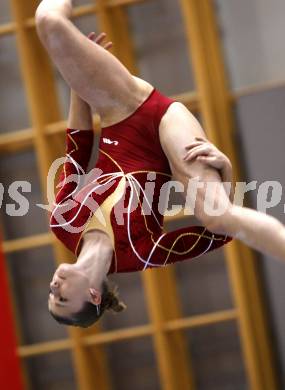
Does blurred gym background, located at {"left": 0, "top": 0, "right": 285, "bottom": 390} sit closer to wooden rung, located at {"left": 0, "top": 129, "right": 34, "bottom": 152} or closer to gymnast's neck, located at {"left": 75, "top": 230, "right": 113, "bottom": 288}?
wooden rung, located at {"left": 0, "top": 129, "right": 34, "bottom": 152}

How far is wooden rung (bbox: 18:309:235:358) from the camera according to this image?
438 cm

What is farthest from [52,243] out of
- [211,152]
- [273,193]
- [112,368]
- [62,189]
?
[211,152]

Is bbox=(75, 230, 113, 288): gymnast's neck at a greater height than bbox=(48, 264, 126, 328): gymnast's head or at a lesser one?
greater

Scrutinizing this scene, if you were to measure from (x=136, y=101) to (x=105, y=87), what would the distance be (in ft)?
0.39

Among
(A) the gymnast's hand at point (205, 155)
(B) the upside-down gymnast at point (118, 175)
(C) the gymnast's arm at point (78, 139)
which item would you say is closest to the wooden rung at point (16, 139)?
(C) the gymnast's arm at point (78, 139)

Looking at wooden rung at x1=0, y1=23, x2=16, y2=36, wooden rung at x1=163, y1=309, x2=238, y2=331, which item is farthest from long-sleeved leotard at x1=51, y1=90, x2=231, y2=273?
wooden rung at x1=0, y1=23, x2=16, y2=36

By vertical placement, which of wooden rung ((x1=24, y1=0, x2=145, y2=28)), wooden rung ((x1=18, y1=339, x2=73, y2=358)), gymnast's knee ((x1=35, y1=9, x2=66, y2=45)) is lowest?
wooden rung ((x1=18, y1=339, x2=73, y2=358))

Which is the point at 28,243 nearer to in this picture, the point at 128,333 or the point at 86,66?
the point at 128,333

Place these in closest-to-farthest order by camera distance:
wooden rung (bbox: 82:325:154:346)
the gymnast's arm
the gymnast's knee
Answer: the gymnast's knee → the gymnast's arm → wooden rung (bbox: 82:325:154:346)

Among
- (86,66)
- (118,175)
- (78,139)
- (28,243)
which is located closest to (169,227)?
(28,243)

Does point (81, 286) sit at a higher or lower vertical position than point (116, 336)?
higher

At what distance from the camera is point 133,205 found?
2.71 metres

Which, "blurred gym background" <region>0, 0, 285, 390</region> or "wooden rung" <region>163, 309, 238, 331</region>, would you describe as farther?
"wooden rung" <region>163, 309, 238, 331</region>

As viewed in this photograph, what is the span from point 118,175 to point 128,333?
1901 mm
